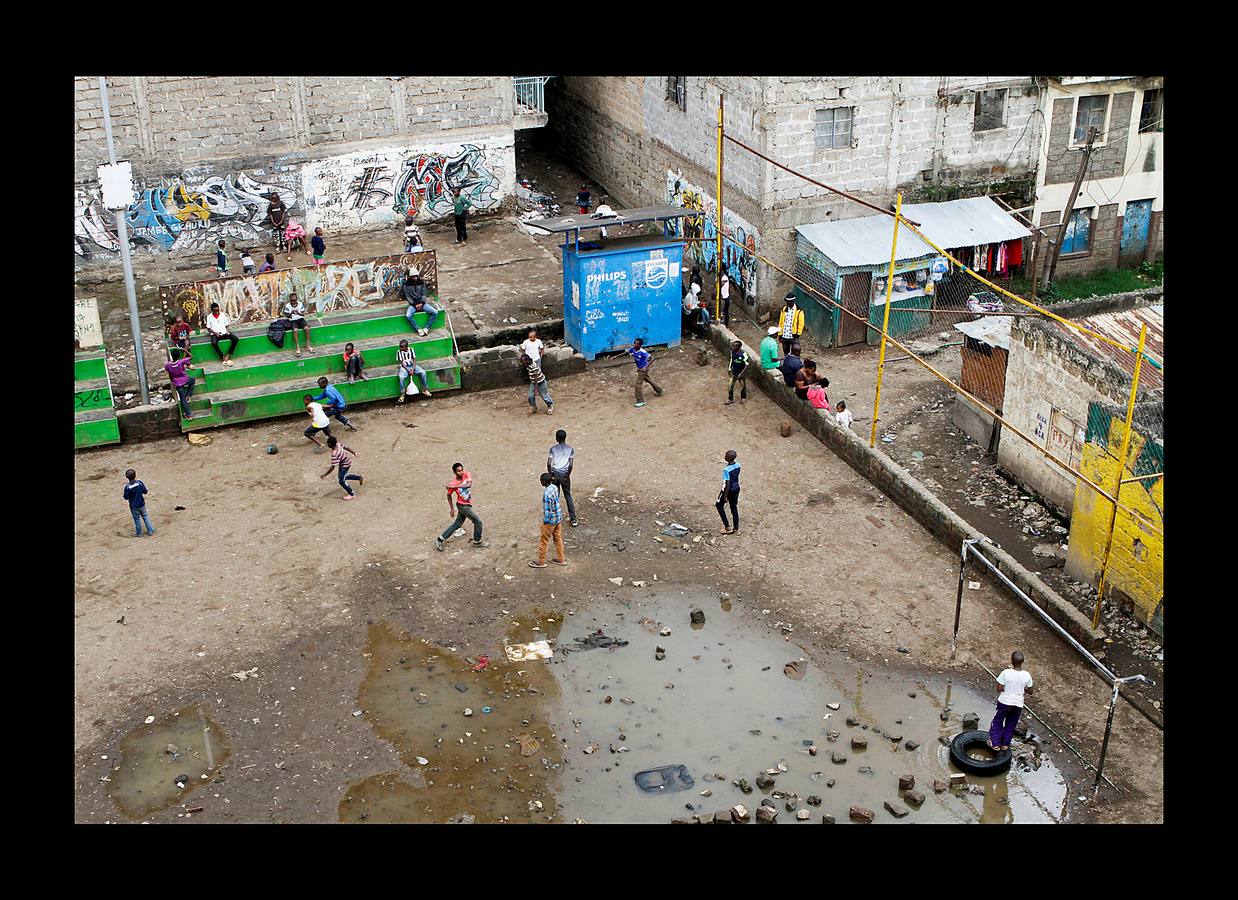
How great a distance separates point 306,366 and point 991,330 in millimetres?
11393

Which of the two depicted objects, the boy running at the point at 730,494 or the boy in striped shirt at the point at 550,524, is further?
the boy running at the point at 730,494

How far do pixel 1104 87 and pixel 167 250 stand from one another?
66.5ft

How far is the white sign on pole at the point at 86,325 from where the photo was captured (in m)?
21.7

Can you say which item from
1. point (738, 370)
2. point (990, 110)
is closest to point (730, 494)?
point (738, 370)

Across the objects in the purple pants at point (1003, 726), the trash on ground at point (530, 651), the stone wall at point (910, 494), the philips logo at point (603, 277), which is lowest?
the trash on ground at point (530, 651)

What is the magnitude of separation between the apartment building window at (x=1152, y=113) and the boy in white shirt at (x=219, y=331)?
742 inches

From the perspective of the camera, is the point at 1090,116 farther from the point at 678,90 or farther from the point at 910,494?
the point at 910,494

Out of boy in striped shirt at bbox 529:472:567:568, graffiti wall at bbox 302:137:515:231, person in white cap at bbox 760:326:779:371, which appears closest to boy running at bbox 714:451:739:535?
boy in striped shirt at bbox 529:472:567:568

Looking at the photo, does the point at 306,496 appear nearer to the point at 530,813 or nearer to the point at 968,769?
the point at 530,813

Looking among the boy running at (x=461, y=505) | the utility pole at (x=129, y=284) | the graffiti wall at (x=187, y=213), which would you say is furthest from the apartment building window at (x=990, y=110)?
the utility pole at (x=129, y=284)

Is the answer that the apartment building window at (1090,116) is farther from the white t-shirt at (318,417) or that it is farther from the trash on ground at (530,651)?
the trash on ground at (530,651)

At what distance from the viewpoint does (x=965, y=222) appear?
1027 inches

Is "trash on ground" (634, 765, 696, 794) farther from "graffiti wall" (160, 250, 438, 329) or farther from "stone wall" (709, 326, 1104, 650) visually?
"graffiti wall" (160, 250, 438, 329)

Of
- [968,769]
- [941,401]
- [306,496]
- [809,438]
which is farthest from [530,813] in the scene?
[941,401]
